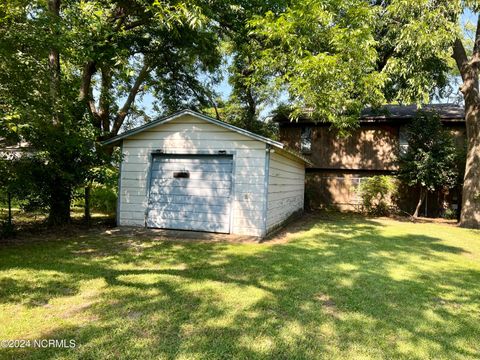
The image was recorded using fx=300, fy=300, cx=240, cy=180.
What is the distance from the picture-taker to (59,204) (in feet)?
26.8

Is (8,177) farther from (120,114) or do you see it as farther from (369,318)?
(369,318)

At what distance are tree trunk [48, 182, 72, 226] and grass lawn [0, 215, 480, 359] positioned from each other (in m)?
1.69

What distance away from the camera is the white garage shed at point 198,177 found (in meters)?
7.83

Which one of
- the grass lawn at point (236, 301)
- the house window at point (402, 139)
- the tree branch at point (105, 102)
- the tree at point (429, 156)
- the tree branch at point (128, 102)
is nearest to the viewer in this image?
the grass lawn at point (236, 301)

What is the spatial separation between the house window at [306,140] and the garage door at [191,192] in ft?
31.0

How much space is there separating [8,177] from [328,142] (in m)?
14.0

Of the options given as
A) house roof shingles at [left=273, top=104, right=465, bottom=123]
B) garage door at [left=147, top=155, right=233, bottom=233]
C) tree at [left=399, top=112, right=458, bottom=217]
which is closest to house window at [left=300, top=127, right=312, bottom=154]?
house roof shingles at [left=273, top=104, right=465, bottom=123]

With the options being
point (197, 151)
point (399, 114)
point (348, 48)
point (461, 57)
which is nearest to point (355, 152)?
point (399, 114)

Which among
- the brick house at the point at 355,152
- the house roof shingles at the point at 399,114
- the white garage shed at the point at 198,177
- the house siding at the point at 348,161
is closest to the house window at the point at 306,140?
the brick house at the point at 355,152

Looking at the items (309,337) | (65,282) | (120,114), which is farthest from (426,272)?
(120,114)

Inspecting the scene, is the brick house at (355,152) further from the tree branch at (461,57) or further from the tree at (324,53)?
the tree at (324,53)

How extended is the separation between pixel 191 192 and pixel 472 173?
435 inches

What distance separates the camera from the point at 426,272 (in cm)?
546

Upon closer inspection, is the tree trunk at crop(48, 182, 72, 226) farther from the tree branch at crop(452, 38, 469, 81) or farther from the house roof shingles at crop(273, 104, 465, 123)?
the tree branch at crop(452, 38, 469, 81)
